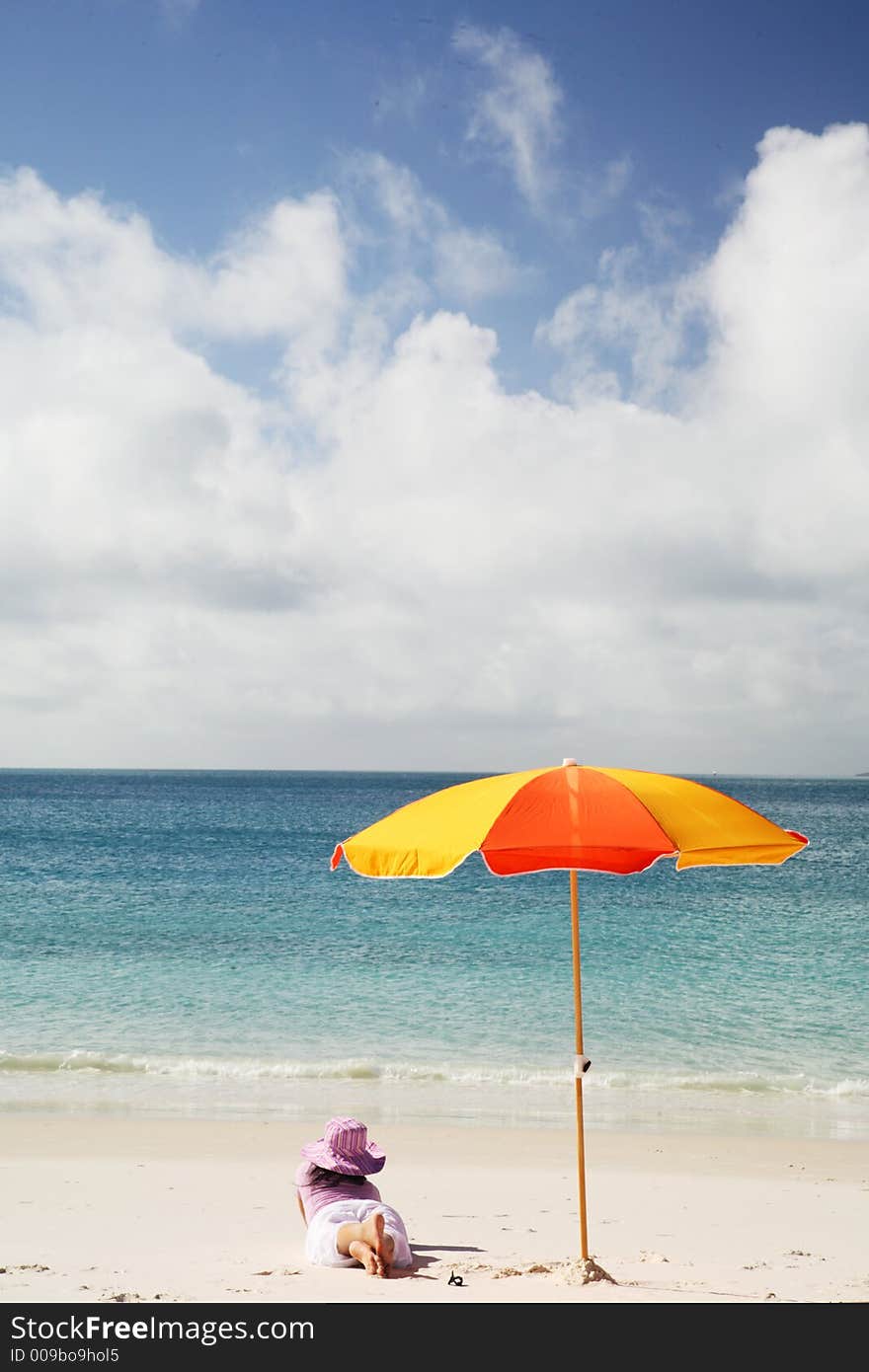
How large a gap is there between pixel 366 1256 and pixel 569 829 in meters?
3.02

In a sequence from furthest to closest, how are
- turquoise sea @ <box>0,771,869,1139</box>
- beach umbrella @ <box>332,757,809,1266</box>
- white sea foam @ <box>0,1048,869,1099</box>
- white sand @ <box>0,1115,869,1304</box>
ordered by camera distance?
1. white sea foam @ <box>0,1048,869,1099</box>
2. turquoise sea @ <box>0,771,869,1139</box>
3. white sand @ <box>0,1115,869,1304</box>
4. beach umbrella @ <box>332,757,809,1266</box>

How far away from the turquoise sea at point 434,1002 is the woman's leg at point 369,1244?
17.4ft

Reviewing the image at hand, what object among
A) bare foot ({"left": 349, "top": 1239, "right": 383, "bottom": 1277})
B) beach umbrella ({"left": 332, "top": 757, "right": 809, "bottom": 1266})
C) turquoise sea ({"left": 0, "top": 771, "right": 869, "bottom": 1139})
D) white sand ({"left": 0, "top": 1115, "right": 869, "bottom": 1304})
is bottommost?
turquoise sea ({"left": 0, "top": 771, "right": 869, "bottom": 1139})

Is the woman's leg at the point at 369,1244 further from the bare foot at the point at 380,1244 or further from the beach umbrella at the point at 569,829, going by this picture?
the beach umbrella at the point at 569,829

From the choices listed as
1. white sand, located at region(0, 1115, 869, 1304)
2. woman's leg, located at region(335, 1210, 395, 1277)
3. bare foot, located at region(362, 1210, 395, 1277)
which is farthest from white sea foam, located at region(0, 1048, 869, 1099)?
bare foot, located at region(362, 1210, 395, 1277)

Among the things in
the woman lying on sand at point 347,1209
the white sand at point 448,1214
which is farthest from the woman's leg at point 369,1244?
the white sand at point 448,1214

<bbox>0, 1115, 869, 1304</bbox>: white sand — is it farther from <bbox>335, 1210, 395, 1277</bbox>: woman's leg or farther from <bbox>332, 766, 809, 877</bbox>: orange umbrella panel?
<bbox>332, 766, 809, 877</bbox>: orange umbrella panel

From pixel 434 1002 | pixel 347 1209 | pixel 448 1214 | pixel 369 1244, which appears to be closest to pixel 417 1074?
pixel 434 1002

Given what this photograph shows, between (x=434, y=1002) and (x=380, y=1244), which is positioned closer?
(x=380, y=1244)

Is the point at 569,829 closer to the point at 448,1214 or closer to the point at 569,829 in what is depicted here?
the point at 569,829

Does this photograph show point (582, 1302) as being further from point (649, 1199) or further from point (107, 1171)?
point (107, 1171)

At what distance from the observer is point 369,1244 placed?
219 inches

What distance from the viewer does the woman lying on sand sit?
5.56 m

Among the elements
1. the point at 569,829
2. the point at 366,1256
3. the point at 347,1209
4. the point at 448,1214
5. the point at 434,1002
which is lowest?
the point at 434,1002
